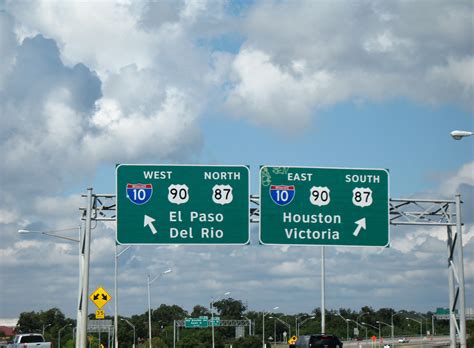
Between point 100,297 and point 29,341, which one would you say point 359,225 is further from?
point 29,341

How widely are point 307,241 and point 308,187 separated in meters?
2.20

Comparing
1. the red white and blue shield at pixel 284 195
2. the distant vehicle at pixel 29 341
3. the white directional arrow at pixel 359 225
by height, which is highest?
the red white and blue shield at pixel 284 195

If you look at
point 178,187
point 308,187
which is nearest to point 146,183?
point 178,187

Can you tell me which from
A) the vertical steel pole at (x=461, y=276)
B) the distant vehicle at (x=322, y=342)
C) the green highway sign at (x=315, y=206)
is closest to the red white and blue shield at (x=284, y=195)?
the green highway sign at (x=315, y=206)

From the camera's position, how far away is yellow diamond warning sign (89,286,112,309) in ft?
168

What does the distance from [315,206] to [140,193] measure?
7.13 metres

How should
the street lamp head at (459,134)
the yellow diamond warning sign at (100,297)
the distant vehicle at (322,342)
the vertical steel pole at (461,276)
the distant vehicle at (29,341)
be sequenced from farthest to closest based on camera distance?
1. the distant vehicle at (29,341)
2. the yellow diamond warning sign at (100,297)
3. the distant vehicle at (322,342)
4. the vertical steel pole at (461,276)
5. the street lamp head at (459,134)

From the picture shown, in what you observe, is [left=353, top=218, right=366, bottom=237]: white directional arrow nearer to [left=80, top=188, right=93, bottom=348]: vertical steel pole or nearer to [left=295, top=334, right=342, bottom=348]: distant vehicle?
[left=295, top=334, right=342, bottom=348]: distant vehicle

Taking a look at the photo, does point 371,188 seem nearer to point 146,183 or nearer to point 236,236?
point 236,236

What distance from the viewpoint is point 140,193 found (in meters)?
36.9

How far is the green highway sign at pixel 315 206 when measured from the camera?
3756cm

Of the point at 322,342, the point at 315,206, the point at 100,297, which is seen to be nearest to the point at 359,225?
the point at 315,206

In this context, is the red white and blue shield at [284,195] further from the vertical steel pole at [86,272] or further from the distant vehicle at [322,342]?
the distant vehicle at [322,342]

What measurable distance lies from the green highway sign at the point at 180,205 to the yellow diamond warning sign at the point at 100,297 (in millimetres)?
15108
